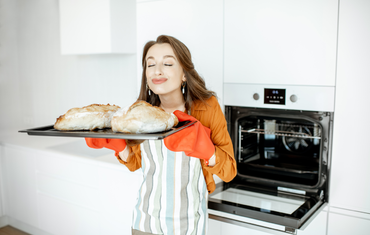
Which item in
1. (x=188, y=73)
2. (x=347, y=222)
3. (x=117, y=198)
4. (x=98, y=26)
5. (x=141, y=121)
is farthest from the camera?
(x=98, y=26)

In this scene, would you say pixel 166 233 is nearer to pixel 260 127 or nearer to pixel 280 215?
pixel 280 215

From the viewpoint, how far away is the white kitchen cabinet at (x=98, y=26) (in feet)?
6.70

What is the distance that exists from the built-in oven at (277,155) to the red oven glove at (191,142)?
422 mm

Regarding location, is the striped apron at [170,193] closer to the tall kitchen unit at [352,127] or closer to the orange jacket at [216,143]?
the orange jacket at [216,143]

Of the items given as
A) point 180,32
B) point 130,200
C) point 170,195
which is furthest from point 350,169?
point 130,200

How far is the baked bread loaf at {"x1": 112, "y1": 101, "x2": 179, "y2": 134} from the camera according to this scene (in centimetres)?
88

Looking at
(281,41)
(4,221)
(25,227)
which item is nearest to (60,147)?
(25,227)

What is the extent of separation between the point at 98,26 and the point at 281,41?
1238mm

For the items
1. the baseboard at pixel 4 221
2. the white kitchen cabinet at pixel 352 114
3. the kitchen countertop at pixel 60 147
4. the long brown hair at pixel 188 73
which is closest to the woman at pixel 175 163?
the long brown hair at pixel 188 73

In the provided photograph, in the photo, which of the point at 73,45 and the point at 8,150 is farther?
the point at 8,150

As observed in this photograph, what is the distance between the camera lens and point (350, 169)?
132cm

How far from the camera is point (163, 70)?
117 centimetres

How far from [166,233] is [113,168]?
29.2 inches

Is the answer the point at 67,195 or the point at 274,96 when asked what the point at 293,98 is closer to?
the point at 274,96
